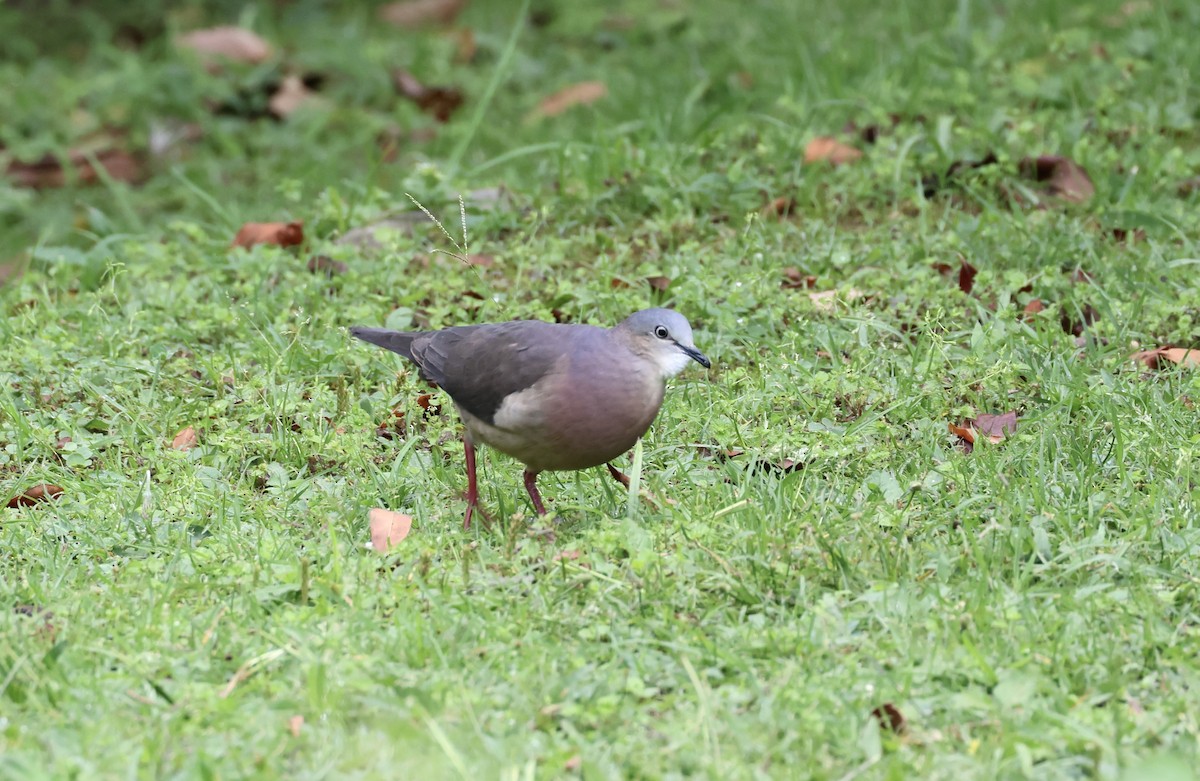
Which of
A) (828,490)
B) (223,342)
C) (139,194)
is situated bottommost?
(139,194)

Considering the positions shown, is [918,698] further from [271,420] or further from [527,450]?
[271,420]

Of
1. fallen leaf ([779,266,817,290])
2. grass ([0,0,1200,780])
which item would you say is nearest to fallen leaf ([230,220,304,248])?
grass ([0,0,1200,780])

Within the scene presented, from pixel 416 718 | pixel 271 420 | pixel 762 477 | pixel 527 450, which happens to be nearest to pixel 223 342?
pixel 271 420

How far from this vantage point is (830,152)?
6.57 meters

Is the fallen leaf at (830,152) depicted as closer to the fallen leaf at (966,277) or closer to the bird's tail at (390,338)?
the fallen leaf at (966,277)

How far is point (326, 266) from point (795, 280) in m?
2.02

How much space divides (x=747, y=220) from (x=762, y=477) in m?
1.82

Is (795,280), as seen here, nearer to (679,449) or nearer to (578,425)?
(679,449)

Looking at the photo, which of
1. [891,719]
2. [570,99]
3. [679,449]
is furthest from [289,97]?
[891,719]

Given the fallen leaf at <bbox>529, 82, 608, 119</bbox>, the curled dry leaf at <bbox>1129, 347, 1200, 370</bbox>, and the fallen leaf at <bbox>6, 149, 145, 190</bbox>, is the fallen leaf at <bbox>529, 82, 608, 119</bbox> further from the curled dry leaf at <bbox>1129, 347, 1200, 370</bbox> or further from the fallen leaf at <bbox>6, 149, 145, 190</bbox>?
the curled dry leaf at <bbox>1129, 347, 1200, 370</bbox>

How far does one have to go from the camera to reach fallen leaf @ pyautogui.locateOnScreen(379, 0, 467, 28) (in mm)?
9797

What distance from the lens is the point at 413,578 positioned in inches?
156

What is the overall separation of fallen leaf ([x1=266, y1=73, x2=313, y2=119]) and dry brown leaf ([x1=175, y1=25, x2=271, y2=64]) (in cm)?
31

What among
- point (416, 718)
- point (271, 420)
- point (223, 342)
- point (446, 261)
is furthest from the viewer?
point (446, 261)
